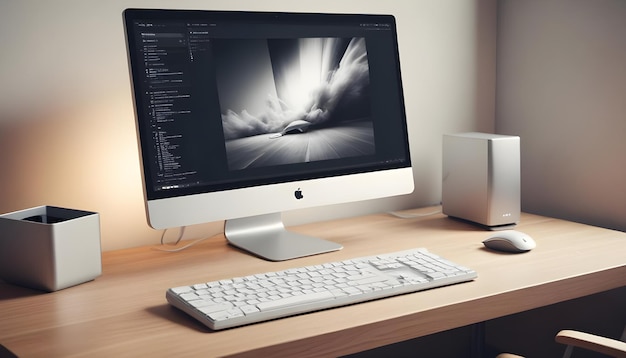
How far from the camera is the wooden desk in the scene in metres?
1.13

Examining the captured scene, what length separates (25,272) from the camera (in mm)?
1389

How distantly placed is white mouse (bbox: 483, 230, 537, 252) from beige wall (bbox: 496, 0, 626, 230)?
0.42m

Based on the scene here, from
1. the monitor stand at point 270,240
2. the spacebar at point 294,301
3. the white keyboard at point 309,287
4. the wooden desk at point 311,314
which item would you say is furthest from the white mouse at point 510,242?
the spacebar at point 294,301

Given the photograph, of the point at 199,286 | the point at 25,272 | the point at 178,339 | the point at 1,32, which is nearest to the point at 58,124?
the point at 1,32

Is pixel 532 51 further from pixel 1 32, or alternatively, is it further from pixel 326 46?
pixel 1 32

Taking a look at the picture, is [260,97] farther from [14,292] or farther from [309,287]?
[14,292]

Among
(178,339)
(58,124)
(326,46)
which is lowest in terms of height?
(178,339)

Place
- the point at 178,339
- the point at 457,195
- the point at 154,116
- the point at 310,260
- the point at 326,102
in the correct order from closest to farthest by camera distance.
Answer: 1. the point at 178,339
2. the point at 154,116
3. the point at 310,260
4. the point at 326,102
5. the point at 457,195

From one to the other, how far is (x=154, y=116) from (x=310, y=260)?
0.44m

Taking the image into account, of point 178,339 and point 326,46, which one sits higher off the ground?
point 326,46

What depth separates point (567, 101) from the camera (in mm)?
2004

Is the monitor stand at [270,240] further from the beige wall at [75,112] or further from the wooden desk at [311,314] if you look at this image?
the beige wall at [75,112]

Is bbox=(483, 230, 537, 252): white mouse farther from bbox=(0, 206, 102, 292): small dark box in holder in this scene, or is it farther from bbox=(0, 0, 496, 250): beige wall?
bbox=(0, 206, 102, 292): small dark box in holder

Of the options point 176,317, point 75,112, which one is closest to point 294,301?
point 176,317
